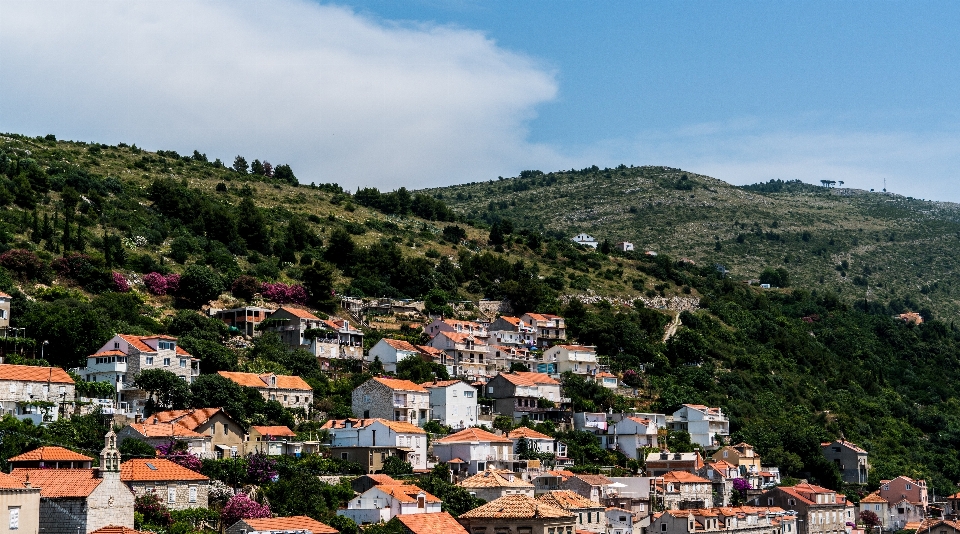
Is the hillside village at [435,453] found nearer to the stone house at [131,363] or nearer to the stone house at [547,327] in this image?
the stone house at [131,363]

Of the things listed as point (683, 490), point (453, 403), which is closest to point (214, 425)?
point (453, 403)

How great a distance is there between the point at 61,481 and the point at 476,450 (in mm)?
33316

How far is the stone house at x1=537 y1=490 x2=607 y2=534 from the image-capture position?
2852 inches

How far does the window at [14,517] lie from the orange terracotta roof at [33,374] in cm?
2187

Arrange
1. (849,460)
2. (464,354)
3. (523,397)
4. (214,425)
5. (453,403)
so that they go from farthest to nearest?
1. (849,460)
2. (464,354)
3. (523,397)
4. (453,403)
5. (214,425)

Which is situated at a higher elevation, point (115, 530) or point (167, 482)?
point (167, 482)

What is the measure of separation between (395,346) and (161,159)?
2493 inches

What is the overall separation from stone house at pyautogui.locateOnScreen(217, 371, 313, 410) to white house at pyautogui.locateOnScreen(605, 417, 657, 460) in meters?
24.2

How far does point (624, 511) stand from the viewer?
7894 cm

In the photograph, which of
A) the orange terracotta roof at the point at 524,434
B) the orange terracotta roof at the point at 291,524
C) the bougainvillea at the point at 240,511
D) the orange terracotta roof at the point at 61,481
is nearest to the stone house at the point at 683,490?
the orange terracotta roof at the point at 524,434

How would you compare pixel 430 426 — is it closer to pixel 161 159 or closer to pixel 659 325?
pixel 659 325

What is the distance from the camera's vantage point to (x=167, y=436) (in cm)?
6906

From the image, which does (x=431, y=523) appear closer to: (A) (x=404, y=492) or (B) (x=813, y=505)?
(A) (x=404, y=492)

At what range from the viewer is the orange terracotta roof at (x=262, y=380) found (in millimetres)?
82125
